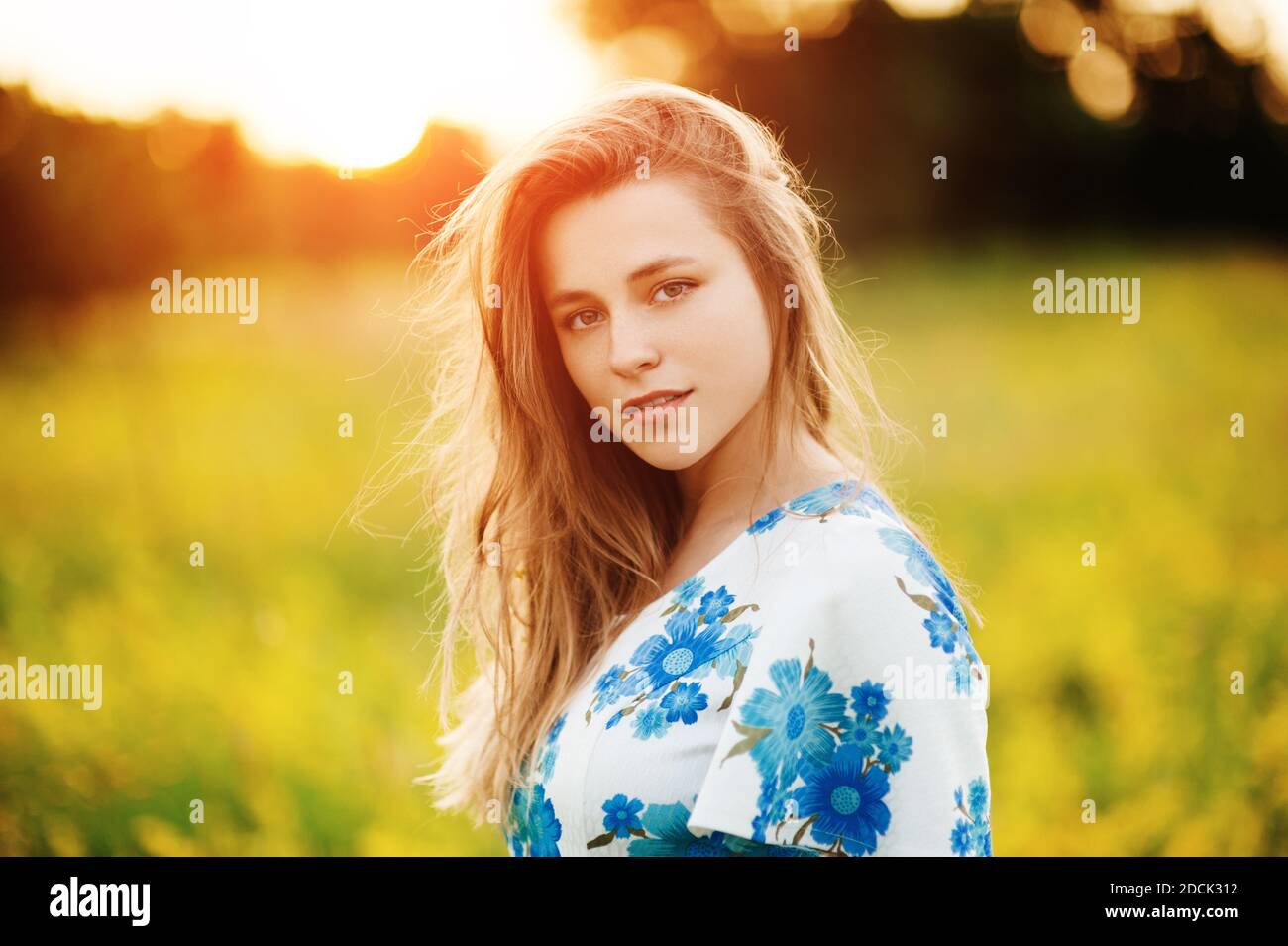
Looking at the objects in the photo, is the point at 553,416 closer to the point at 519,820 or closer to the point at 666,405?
the point at 666,405

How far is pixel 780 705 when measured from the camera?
1.29 metres

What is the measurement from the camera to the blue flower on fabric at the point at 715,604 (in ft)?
4.78

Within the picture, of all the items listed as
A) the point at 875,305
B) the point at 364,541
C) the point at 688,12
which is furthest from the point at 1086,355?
the point at 364,541

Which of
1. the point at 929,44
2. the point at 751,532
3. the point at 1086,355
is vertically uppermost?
the point at 929,44

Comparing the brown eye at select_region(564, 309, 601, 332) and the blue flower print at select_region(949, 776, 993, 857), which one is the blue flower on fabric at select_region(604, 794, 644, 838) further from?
the brown eye at select_region(564, 309, 601, 332)

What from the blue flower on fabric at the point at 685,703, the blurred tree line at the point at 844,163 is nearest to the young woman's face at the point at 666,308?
the blue flower on fabric at the point at 685,703

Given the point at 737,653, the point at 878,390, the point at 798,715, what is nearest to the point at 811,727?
the point at 798,715

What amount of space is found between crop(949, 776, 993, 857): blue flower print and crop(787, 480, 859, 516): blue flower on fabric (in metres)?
0.39

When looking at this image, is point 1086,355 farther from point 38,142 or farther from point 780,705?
point 38,142

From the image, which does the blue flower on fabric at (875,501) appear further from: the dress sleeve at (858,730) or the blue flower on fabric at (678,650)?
the blue flower on fabric at (678,650)

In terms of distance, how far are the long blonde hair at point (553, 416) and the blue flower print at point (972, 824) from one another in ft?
1.24

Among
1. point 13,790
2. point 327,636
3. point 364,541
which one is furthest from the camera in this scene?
point 364,541

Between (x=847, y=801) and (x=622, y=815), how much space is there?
285 millimetres

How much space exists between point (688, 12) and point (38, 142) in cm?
330
